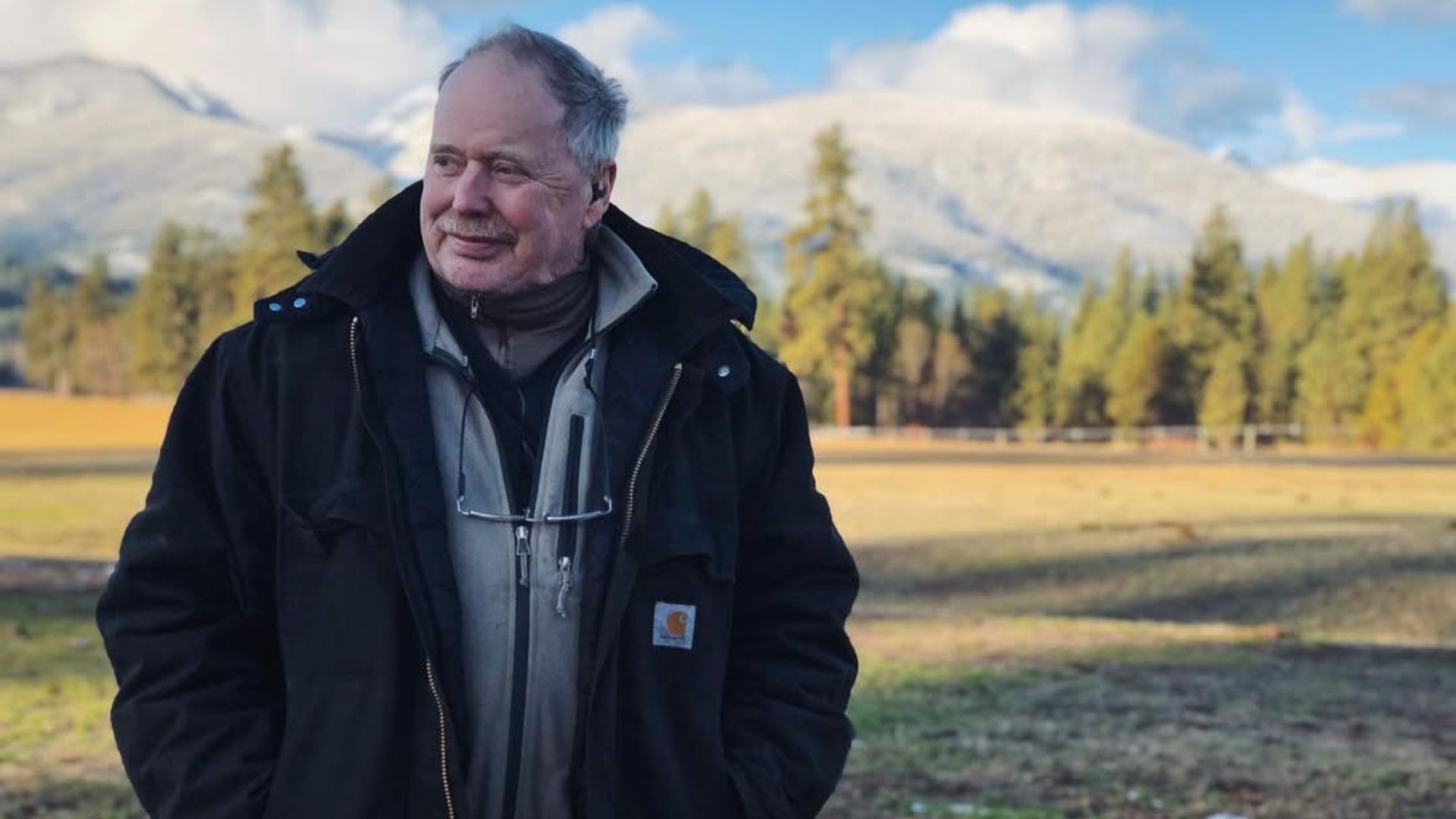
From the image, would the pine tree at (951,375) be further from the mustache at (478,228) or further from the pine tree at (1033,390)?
the mustache at (478,228)

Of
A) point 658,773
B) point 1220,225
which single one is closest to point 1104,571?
point 658,773

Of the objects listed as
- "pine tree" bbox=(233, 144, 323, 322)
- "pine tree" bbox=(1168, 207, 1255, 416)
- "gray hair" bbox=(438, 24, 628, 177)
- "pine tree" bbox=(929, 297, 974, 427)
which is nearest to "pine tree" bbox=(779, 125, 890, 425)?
"pine tree" bbox=(1168, 207, 1255, 416)

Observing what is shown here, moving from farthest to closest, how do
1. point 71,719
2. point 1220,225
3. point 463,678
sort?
point 1220,225
point 71,719
point 463,678

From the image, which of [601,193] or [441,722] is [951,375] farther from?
[441,722]

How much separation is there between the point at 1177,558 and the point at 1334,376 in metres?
57.8

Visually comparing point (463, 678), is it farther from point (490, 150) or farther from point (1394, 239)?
point (1394, 239)

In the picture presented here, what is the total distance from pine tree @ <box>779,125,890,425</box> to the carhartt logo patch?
68.9 metres

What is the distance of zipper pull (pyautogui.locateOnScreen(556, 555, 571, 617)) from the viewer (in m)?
2.79

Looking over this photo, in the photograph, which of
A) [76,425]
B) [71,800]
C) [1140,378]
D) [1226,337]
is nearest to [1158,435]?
[1226,337]

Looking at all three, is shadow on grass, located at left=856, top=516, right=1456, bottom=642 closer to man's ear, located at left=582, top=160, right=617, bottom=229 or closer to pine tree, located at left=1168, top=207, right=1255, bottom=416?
man's ear, located at left=582, top=160, right=617, bottom=229

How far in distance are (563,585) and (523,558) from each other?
8 centimetres

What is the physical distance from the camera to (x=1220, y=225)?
70.7m

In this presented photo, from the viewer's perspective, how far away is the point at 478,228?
288 cm

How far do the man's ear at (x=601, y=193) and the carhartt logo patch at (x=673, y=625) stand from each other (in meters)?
0.71
